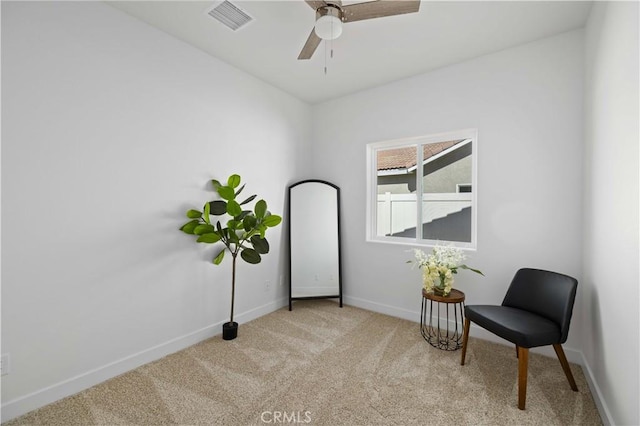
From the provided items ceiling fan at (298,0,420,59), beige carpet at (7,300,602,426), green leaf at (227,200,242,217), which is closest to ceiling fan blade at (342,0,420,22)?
ceiling fan at (298,0,420,59)

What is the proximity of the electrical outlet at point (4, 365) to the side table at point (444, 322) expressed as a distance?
2945mm

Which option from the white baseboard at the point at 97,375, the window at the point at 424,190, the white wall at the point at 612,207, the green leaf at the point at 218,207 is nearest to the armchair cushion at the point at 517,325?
the white wall at the point at 612,207

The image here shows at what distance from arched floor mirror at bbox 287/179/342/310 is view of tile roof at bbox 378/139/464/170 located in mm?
701

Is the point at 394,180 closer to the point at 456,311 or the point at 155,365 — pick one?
the point at 456,311

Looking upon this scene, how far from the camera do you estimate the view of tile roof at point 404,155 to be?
125 inches

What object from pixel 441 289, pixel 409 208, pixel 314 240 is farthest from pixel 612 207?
pixel 314 240

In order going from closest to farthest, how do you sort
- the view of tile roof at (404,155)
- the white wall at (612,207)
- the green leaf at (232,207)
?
the white wall at (612,207) → the green leaf at (232,207) → the view of tile roof at (404,155)

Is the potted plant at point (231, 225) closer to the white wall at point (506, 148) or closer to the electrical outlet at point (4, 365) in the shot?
the electrical outlet at point (4, 365)

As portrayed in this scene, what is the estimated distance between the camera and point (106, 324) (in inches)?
83.4

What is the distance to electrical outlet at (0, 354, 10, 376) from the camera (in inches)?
66.2

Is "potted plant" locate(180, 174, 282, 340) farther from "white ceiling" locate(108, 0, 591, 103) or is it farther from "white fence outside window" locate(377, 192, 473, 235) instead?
"white fence outside window" locate(377, 192, 473, 235)

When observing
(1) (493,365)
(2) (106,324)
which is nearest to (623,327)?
(1) (493,365)

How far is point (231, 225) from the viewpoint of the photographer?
261 cm

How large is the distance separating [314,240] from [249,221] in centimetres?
123
